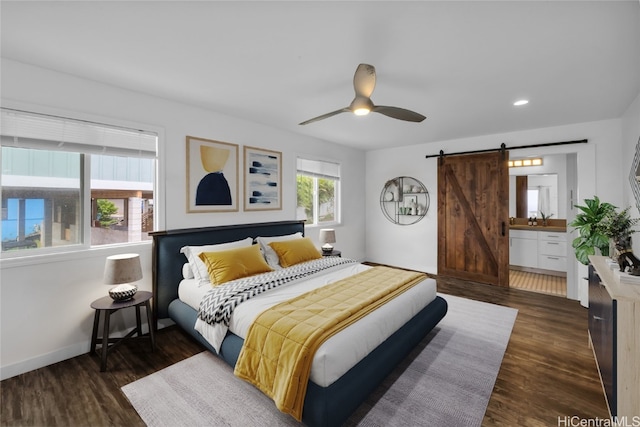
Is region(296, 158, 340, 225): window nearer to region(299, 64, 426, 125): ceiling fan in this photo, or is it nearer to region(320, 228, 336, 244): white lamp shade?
region(320, 228, 336, 244): white lamp shade

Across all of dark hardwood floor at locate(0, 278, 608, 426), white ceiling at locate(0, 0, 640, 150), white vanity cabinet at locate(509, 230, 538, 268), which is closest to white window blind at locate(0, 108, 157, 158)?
white ceiling at locate(0, 0, 640, 150)

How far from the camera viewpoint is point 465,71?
8.07 feet

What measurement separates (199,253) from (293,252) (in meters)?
1.14

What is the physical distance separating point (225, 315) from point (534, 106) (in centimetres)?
409

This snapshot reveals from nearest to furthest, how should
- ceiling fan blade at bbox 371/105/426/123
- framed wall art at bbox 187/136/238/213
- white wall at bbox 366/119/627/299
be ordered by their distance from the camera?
ceiling fan blade at bbox 371/105/426/123 < framed wall art at bbox 187/136/238/213 < white wall at bbox 366/119/627/299

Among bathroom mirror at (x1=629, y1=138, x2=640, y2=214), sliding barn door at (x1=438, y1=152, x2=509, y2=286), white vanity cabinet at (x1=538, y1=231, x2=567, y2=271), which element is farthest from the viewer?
white vanity cabinet at (x1=538, y1=231, x2=567, y2=271)

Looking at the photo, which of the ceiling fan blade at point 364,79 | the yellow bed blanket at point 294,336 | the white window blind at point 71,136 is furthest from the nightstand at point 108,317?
the ceiling fan blade at point 364,79

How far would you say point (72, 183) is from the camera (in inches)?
105

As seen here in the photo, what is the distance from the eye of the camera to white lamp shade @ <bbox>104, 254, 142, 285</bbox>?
2.49 m

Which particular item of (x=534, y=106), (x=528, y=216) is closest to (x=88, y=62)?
(x=534, y=106)

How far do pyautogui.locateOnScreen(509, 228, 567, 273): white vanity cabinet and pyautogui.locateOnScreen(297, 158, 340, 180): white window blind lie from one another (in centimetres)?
379

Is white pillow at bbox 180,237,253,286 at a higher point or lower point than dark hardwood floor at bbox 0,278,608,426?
higher

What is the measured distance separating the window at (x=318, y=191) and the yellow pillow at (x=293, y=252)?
115 cm

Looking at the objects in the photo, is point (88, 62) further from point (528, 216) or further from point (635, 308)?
point (528, 216)
